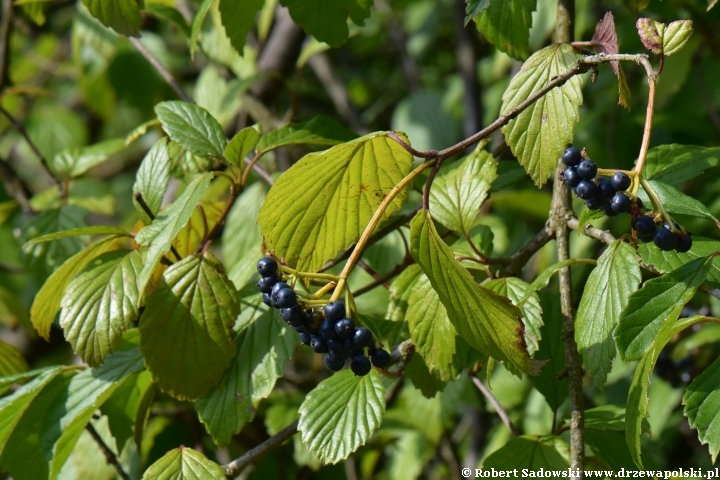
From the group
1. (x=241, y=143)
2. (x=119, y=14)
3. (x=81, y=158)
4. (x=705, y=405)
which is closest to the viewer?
(x=705, y=405)

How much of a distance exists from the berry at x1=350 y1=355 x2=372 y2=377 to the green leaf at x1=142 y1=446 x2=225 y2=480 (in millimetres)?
326

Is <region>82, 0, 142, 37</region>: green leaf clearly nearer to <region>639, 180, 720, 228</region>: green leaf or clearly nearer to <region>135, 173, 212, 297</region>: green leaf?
<region>135, 173, 212, 297</region>: green leaf

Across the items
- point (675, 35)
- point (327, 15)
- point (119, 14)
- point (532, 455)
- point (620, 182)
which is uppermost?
point (119, 14)

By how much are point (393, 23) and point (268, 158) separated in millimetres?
1762

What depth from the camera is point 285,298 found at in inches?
38.5

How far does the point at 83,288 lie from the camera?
136 cm

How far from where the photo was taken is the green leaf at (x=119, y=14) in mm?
1453

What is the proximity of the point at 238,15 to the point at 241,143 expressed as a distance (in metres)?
0.31

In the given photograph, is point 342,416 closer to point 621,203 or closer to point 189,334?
point 189,334

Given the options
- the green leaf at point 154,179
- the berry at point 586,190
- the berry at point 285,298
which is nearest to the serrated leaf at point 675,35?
the berry at point 586,190

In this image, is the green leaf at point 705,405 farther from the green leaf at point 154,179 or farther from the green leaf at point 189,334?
the green leaf at point 154,179

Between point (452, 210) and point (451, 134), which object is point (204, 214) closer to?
point (452, 210)

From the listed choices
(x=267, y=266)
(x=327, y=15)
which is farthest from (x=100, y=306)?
(x=327, y=15)

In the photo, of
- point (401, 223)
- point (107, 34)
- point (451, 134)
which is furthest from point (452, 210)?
point (107, 34)
